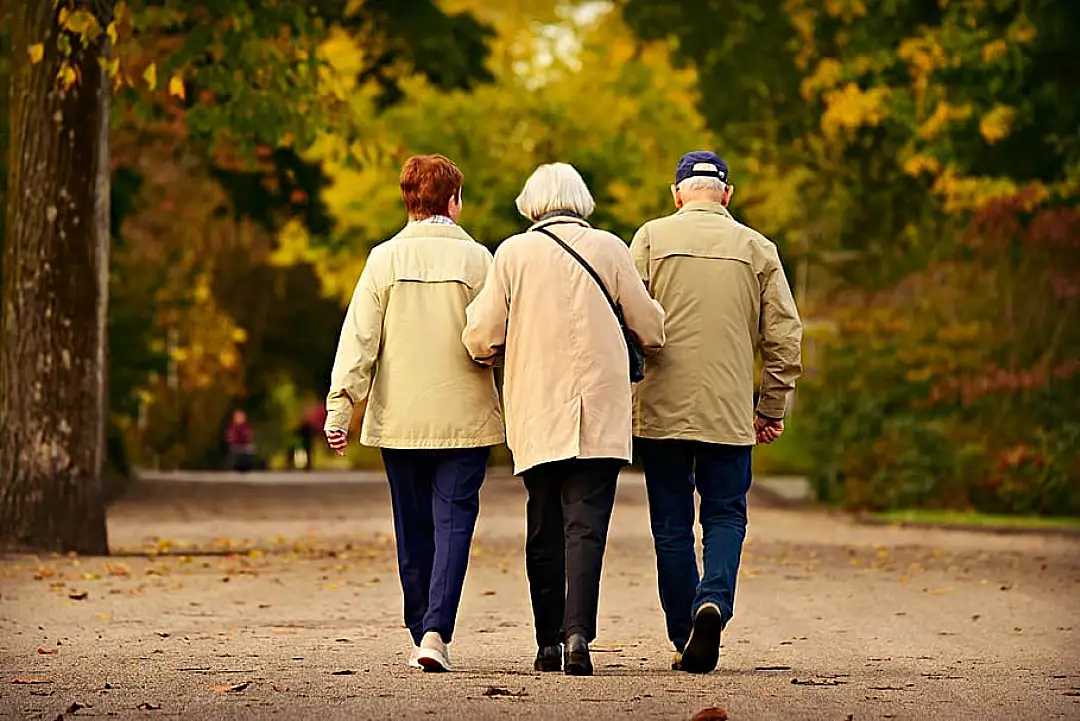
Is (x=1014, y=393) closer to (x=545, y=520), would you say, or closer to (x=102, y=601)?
(x=102, y=601)

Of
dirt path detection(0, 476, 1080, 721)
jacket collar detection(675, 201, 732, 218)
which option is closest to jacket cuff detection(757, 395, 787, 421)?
jacket collar detection(675, 201, 732, 218)

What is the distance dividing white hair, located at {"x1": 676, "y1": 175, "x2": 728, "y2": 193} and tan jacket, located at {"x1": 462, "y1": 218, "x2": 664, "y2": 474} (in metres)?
0.66

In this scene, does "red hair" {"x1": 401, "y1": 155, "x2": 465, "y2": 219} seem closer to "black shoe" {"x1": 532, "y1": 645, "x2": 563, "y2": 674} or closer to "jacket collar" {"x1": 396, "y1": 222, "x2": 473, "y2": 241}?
"jacket collar" {"x1": 396, "y1": 222, "x2": 473, "y2": 241}

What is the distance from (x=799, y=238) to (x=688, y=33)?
491cm

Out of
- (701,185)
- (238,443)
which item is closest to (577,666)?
(701,185)

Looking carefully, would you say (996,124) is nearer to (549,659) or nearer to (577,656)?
(549,659)

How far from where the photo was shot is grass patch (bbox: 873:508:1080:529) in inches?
950

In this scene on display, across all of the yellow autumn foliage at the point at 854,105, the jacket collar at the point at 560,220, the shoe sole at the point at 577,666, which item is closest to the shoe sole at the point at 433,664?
the shoe sole at the point at 577,666

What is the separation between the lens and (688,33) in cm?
4628

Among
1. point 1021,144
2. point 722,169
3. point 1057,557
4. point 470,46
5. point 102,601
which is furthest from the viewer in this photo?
point 1021,144

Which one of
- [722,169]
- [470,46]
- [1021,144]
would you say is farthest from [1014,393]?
[722,169]

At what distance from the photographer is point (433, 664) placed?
984 centimetres

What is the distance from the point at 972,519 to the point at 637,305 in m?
16.0

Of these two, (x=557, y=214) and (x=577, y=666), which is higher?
(x=557, y=214)
